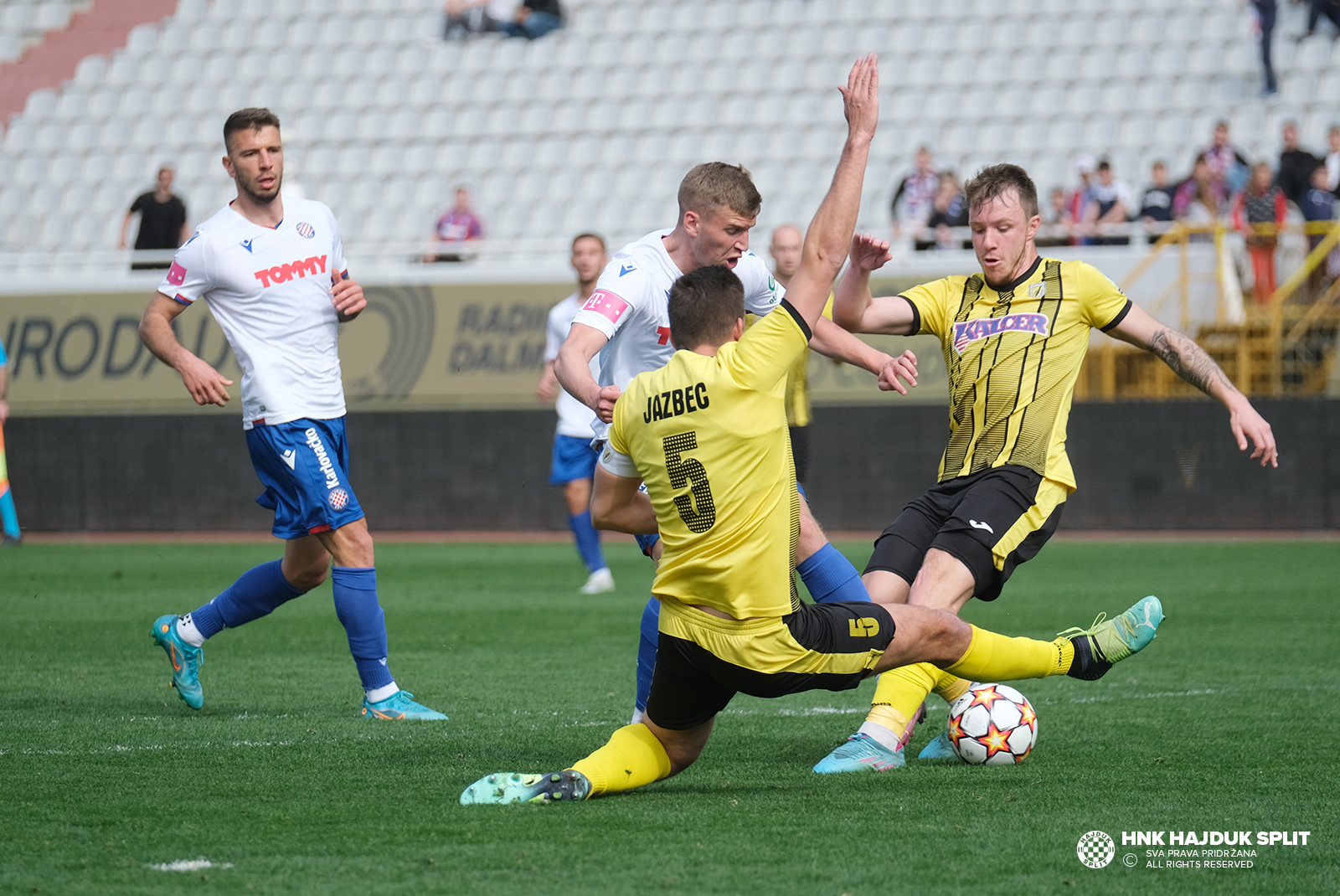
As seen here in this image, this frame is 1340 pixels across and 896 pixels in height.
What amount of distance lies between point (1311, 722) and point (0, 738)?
15.4ft

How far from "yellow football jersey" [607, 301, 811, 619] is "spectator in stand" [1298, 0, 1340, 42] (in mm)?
17978

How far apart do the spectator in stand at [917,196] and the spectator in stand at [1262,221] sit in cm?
325

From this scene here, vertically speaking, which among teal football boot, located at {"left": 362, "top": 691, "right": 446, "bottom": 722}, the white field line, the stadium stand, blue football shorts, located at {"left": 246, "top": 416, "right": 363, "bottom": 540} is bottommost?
teal football boot, located at {"left": 362, "top": 691, "right": 446, "bottom": 722}

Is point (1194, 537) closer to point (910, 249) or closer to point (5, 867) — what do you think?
point (910, 249)

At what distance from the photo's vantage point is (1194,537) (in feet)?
50.6

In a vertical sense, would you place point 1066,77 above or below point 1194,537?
above

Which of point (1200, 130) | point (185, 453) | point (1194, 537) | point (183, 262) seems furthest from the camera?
point (1200, 130)

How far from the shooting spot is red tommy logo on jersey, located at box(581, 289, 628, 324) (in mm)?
5039

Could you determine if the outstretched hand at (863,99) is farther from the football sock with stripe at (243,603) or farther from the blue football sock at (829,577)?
the football sock with stripe at (243,603)

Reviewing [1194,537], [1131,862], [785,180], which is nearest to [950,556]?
[1131,862]

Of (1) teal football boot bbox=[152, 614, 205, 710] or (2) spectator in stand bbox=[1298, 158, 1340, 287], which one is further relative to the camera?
(2) spectator in stand bbox=[1298, 158, 1340, 287]

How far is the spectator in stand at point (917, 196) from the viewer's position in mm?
17609

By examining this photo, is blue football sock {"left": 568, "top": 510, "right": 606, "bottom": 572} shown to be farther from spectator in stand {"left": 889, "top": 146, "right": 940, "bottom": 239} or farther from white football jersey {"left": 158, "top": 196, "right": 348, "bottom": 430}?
spectator in stand {"left": 889, "top": 146, "right": 940, "bottom": 239}

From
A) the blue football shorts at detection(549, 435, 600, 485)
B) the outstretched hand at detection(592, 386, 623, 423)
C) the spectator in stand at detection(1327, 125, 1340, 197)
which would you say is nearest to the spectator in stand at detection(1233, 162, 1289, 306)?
the spectator in stand at detection(1327, 125, 1340, 197)
